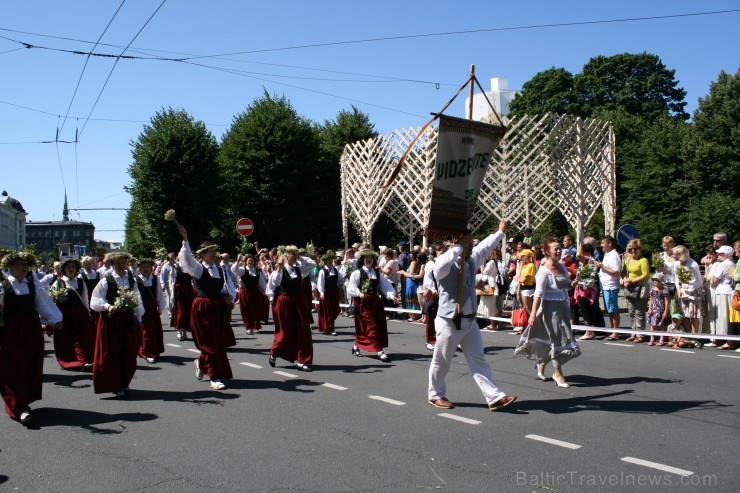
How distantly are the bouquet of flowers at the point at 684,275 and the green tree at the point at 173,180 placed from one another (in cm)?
2786

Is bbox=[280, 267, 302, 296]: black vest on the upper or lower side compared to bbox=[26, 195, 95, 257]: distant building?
lower

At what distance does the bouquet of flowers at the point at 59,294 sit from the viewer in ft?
37.5

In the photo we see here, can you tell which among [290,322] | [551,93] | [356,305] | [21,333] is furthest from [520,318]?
[551,93]

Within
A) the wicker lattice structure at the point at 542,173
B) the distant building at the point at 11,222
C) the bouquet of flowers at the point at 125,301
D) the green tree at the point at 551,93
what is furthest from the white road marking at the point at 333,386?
the distant building at the point at 11,222

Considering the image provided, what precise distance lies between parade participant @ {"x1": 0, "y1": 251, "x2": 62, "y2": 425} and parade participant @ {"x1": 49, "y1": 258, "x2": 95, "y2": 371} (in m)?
3.17

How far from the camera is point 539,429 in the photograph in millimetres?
6910

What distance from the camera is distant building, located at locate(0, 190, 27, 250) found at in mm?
112250

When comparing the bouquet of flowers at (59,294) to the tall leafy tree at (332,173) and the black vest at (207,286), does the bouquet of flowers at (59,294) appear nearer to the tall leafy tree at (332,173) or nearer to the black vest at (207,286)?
the black vest at (207,286)

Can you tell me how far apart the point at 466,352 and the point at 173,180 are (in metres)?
30.5

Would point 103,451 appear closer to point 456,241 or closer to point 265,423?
point 265,423

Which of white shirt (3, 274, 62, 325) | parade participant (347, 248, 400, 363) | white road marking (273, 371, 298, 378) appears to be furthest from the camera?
parade participant (347, 248, 400, 363)

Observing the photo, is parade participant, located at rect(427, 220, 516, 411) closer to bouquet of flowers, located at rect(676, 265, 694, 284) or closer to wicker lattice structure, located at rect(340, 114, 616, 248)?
bouquet of flowers, located at rect(676, 265, 694, 284)

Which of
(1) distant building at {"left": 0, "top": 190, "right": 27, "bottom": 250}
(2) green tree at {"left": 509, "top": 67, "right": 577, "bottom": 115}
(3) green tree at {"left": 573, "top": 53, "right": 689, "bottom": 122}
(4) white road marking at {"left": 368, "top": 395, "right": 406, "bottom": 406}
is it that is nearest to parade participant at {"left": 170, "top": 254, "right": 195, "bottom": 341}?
(4) white road marking at {"left": 368, "top": 395, "right": 406, "bottom": 406}

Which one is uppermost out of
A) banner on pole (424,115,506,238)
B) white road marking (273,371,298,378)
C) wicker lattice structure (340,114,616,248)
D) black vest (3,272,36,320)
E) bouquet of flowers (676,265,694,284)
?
wicker lattice structure (340,114,616,248)
